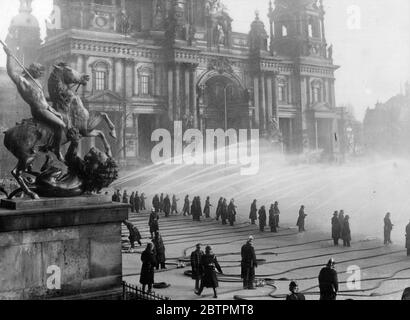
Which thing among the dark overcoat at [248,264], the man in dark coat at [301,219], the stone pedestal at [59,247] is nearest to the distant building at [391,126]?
the man in dark coat at [301,219]

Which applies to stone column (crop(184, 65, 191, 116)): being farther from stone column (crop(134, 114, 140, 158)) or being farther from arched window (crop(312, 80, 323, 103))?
arched window (crop(312, 80, 323, 103))

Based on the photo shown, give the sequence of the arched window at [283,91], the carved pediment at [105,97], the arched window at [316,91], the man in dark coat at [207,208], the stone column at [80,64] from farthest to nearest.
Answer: the arched window at [316,91] < the arched window at [283,91] < the stone column at [80,64] < the carved pediment at [105,97] < the man in dark coat at [207,208]

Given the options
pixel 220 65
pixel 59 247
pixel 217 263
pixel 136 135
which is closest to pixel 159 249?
pixel 217 263

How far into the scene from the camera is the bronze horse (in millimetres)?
8578

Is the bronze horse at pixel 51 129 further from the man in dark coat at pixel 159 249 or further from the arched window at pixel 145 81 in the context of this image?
the arched window at pixel 145 81

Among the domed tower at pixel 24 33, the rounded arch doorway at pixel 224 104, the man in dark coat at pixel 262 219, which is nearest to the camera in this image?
the man in dark coat at pixel 262 219

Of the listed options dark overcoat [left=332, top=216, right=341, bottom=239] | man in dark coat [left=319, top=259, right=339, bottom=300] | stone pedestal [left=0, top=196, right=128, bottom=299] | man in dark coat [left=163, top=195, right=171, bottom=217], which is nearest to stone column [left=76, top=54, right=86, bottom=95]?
man in dark coat [left=163, top=195, right=171, bottom=217]

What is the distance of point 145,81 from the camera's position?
45.5 m

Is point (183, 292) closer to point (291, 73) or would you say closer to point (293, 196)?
point (293, 196)

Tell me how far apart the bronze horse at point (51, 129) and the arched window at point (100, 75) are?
33.4 metres

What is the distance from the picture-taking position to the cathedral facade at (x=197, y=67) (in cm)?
4219

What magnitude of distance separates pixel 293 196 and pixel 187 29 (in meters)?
22.9

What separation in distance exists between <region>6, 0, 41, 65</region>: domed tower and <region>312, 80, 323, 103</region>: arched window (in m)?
32.3

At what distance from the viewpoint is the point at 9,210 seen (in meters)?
7.84
